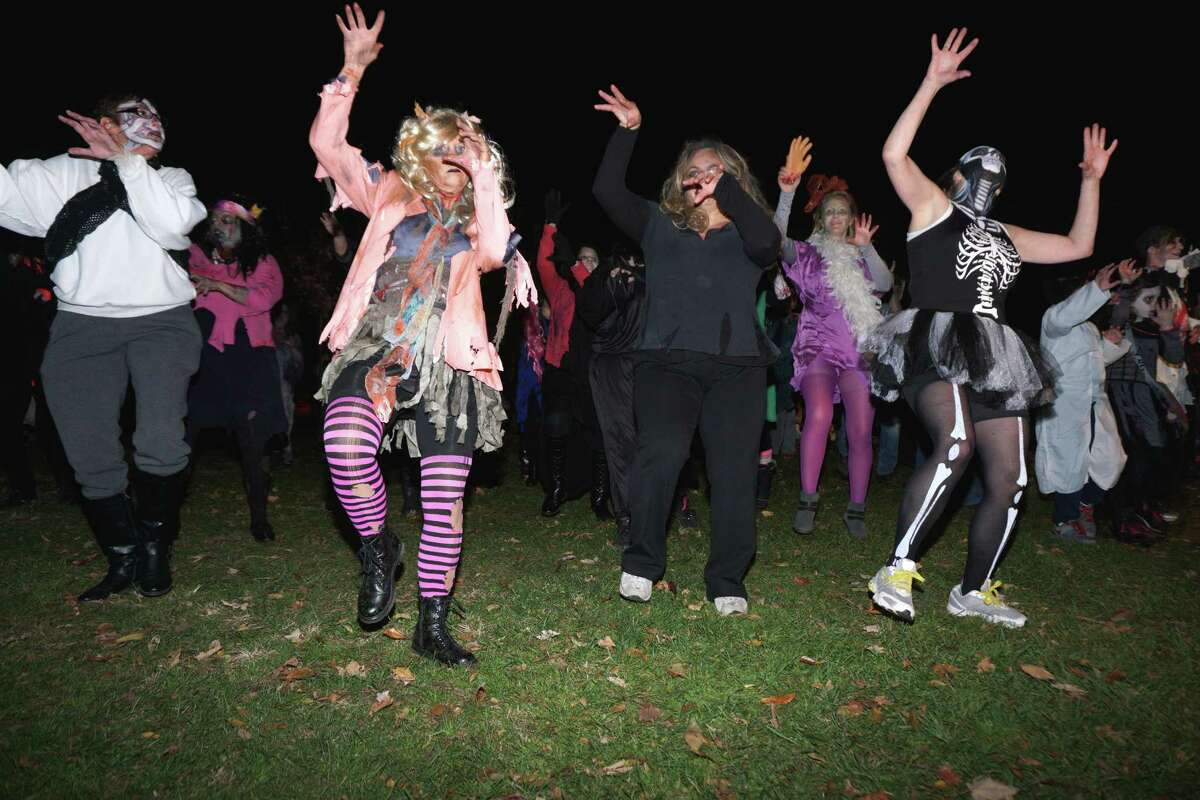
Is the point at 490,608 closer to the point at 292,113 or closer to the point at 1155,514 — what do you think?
the point at 1155,514

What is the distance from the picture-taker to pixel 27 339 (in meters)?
6.35

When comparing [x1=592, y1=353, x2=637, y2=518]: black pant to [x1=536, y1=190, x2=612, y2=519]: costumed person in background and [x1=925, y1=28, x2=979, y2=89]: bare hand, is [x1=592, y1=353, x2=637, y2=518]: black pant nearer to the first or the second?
[x1=536, y1=190, x2=612, y2=519]: costumed person in background

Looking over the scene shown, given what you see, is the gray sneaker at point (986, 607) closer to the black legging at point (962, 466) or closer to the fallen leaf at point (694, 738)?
the black legging at point (962, 466)

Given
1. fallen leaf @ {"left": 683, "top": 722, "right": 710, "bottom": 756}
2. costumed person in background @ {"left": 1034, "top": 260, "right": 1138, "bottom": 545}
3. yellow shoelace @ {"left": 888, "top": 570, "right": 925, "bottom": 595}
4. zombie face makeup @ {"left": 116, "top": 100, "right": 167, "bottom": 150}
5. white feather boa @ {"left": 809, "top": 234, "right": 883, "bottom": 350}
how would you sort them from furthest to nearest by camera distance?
1. costumed person in background @ {"left": 1034, "top": 260, "right": 1138, "bottom": 545}
2. white feather boa @ {"left": 809, "top": 234, "right": 883, "bottom": 350}
3. zombie face makeup @ {"left": 116, "top": 100, "right": 167, "bottom": 150}
4. yellow shoelace @ {"left": 888, "top": 570, "right": 925, "bottom": 595}
5. fallen leaf @ {"left": 683, "top": 722, "right": 710, "bottom": 756}

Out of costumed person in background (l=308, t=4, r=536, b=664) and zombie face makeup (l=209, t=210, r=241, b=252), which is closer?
costumed person in background (l=308, t=4, r=536, b=664)

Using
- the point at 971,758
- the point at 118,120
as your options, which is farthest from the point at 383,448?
the point at 971,758

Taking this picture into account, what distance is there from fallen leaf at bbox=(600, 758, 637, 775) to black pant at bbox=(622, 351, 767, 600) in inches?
57.2

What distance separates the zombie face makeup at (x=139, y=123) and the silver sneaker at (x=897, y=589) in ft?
14.7

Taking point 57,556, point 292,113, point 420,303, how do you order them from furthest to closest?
point 292,113 → point 57,556 → point 420,303

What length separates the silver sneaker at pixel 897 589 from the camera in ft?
12.6

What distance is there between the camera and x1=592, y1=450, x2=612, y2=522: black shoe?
645 cm

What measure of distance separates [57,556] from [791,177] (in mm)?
5295

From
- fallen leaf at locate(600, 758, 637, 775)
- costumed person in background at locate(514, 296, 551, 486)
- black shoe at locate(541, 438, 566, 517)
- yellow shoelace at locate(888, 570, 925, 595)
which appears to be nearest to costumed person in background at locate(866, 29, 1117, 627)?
yellow shoelace at locate(888, 570, 925, 595)

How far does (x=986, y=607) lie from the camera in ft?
13.7
